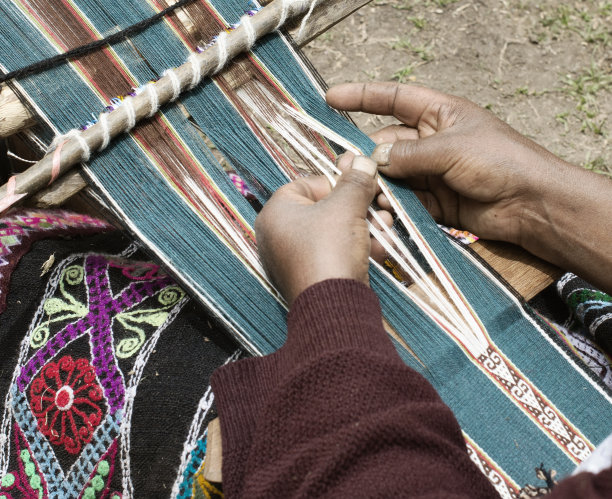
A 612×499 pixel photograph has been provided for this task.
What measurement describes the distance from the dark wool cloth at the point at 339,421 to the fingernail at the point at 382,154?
1.60ft

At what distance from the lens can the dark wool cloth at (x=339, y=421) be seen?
893 millimetres

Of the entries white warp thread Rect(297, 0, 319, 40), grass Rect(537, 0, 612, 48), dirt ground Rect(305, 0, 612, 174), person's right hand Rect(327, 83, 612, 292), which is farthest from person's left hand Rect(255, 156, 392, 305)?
grass Rect(537, 0, 612, 48)

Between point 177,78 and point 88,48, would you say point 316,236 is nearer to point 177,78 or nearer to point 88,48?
point 177,78

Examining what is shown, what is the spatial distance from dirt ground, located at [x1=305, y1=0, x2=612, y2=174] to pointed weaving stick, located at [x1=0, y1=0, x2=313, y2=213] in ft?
6.17

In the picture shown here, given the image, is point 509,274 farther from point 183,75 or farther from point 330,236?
point 183,75

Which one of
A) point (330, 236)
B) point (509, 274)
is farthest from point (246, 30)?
point (509, 274)

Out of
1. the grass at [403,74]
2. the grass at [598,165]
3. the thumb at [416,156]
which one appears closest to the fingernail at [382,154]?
the thumb at [416,156]

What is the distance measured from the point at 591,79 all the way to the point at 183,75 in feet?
10.2

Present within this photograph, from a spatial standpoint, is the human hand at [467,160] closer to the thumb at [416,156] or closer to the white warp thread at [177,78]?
the thumb at [416,156]

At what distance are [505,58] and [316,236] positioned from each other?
2.96 meters

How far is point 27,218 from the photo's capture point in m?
1.52

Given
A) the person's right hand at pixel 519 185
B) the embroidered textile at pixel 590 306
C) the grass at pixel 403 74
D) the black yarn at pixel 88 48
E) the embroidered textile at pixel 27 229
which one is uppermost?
the black yarn at pixel 88 48

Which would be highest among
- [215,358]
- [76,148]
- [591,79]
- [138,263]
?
[76,148]

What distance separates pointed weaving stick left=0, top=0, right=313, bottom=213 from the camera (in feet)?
4.05
